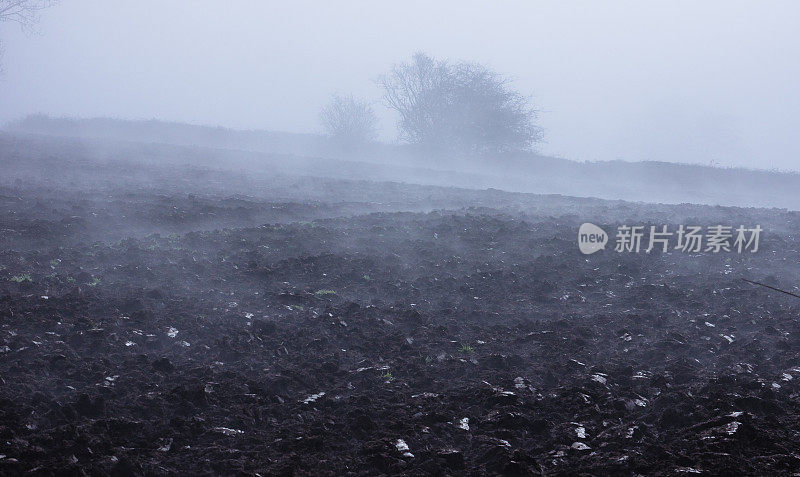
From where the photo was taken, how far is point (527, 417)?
4094mm

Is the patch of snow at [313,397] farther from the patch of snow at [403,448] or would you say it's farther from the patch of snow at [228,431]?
the patch of snow at [403,448]

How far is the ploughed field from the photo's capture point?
11.6 feet

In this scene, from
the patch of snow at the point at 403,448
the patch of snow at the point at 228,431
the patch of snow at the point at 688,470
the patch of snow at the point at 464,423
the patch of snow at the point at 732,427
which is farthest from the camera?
the patch of snow at the point at 464,423

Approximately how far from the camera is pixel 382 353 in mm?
5602

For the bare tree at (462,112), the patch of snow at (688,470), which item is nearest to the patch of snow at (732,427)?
the patch of snow at (688,470)

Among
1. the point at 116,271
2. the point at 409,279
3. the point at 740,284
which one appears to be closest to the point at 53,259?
the point at 116,271

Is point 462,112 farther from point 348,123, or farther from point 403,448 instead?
point 403,448

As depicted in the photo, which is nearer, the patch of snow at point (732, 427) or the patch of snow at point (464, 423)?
the patch of snow at point (732, 427)

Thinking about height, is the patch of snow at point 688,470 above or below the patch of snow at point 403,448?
above

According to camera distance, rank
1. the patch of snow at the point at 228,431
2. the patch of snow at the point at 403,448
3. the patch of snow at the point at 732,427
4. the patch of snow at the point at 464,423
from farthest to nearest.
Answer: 1. the patch of snow at the point at 464,423
2. the patch of snow at the point at 228,431
3. the patch of snow at the point at 403,448
4. the patch of snow at the point at 732,427

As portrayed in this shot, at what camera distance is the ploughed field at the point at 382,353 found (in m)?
3.54

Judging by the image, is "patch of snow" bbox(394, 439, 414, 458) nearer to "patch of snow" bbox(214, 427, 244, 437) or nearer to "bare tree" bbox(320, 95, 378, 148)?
"patch of snow" bbox(214, 427, 244, 437)

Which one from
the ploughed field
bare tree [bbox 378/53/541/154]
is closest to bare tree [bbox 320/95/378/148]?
bare tree [bbox 378/53/541/154]

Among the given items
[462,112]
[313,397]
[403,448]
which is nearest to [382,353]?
[313,397]
